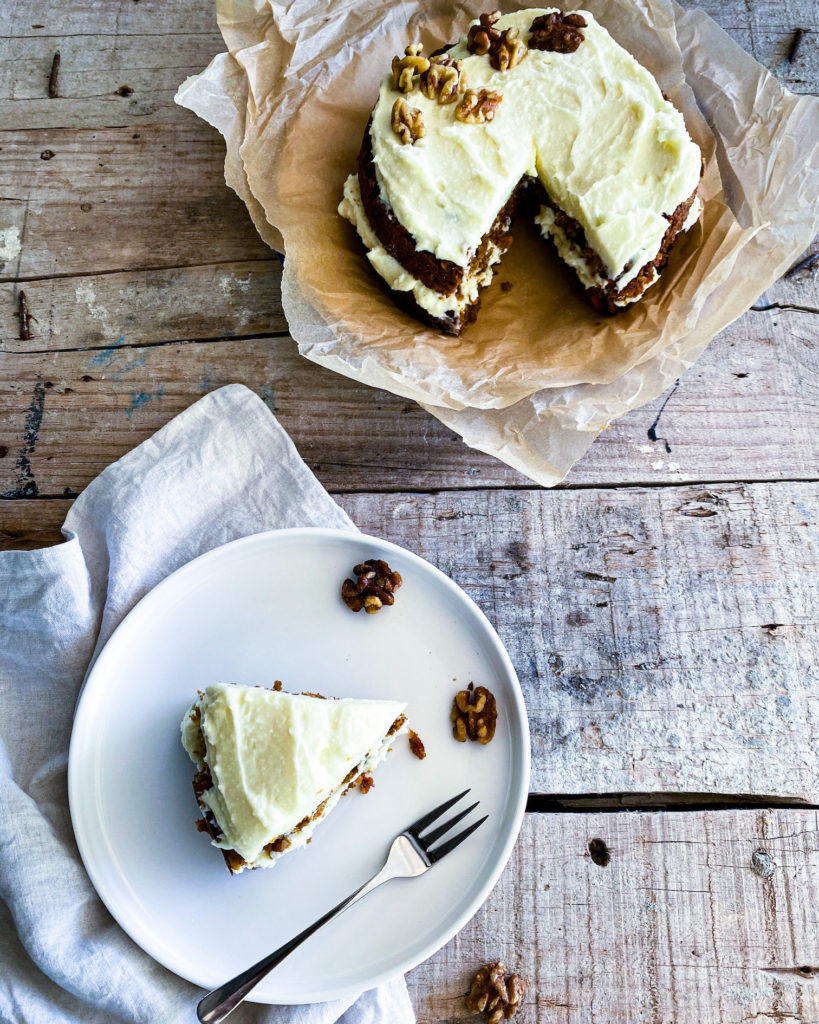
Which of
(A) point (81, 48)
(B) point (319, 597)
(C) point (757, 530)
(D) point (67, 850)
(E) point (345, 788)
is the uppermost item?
(A) point (81, 48)

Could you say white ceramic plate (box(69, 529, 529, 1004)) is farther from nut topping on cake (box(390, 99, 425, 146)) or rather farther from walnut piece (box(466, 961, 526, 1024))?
nut topping on cake (box(390, 99, 425, 146))

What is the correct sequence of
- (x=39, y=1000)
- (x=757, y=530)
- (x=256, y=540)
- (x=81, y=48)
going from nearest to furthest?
(x=39, y=1000) < (x=256, y=540) < (x=757, y=530) < (x=81, y=48)

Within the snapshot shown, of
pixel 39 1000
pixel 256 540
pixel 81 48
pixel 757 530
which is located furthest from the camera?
pixel 81 48

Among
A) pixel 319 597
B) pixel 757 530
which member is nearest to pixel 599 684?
pixel 757 530

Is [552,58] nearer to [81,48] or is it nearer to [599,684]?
[81,48]

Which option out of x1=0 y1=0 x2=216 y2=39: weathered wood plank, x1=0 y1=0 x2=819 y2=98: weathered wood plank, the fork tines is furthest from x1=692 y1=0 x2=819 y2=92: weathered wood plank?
the fork tines

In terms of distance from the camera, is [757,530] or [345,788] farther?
[757,530]

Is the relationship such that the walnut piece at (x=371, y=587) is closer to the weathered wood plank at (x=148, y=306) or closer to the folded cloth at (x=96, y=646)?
the folded cloth at (x=96, y=646)
